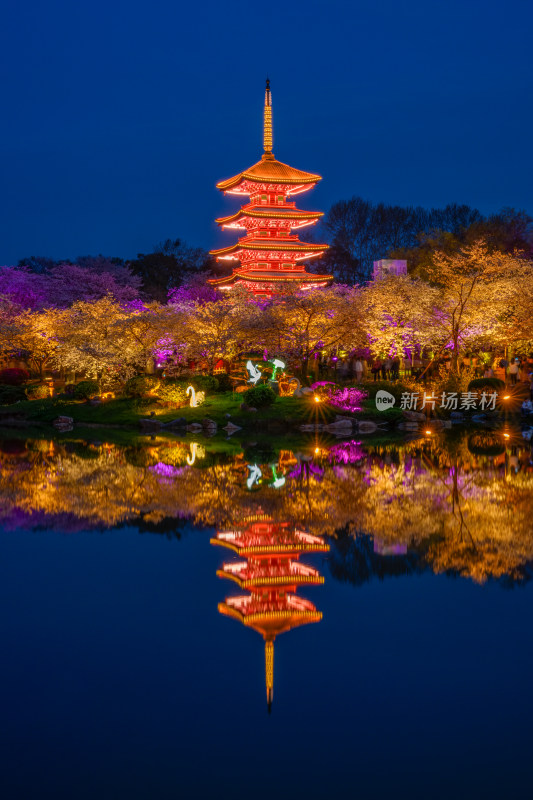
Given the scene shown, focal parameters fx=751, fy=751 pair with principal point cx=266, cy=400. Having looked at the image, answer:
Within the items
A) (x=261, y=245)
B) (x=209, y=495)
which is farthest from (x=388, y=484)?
(x=261, y=245)

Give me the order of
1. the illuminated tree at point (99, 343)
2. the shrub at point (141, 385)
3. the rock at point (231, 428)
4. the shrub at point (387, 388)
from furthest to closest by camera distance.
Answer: the illuminated tree at point (99, 343) < the shrub at point (141, 385) < the shrub at point (387, 388) < the rock at point (231, 428)

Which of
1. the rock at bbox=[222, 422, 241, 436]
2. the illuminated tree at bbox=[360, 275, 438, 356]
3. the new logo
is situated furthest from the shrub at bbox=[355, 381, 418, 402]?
the rock at bbox=[222, 422, 241, 436]

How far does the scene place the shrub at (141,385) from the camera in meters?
32.1

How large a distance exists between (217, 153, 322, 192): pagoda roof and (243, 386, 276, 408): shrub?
18.0 meters

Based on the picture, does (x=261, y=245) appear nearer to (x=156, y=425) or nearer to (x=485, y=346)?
(x=485, y=346)

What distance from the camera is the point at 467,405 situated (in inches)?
1194

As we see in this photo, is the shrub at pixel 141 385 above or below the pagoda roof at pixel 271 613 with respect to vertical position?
above

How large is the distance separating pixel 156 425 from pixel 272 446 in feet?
25.3

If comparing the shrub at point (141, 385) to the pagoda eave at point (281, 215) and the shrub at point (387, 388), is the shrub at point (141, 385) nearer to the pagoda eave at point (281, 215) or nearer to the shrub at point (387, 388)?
the shrub at point (387, 388)

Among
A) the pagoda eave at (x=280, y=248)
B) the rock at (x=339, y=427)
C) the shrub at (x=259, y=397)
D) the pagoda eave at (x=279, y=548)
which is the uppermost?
the pagoda eave at (x=280, y=248)

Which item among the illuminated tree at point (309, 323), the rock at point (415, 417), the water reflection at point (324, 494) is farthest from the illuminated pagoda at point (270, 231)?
the water reflection at point (324, 494)

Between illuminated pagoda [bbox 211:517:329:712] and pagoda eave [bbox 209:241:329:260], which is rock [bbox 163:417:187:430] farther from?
illuminated pagoda [bbox 211:517:329:712]

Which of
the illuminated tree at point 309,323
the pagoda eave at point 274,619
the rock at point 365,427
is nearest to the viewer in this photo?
the pagoda eave at point 274,619

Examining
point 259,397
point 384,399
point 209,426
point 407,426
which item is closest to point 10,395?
point 209,426
